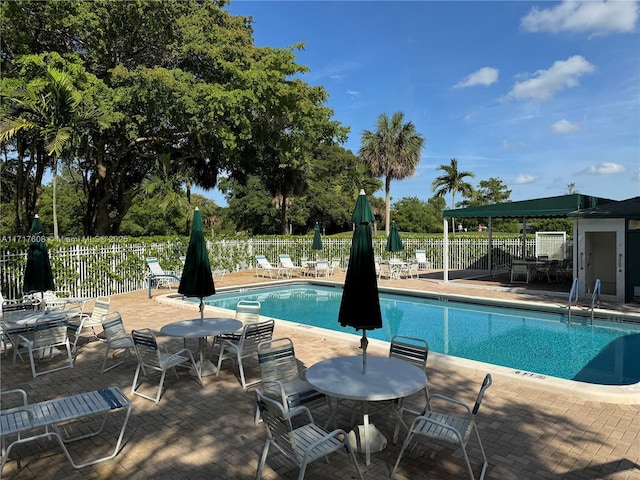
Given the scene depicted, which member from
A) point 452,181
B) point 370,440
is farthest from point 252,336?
point 452,181

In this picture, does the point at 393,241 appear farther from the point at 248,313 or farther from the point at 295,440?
the point at 295,440

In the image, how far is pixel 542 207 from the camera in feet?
46.1

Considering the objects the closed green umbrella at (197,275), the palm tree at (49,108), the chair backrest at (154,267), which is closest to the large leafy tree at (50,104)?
the palm tree at (49,108)

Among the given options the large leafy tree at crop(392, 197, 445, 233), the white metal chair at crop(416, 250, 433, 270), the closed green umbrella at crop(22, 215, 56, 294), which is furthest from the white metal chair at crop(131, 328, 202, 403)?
the large leafy tree at crop(392, 197, 445, 233)

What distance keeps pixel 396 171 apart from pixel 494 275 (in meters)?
13.5

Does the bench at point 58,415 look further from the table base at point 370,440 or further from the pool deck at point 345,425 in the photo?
the table base at point 370,440

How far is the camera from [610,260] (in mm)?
13781

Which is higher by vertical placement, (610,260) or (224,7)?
(224,7)

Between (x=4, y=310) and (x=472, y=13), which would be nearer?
(x=4, y=310)

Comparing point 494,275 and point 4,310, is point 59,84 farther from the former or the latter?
point 494,275

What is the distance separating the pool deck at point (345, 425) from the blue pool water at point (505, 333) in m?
2.09

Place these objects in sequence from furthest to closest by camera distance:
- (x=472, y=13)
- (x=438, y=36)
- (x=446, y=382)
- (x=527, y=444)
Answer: (x=438, y=36), (x=472, y=13), (x=446, y=382), (x=527, y=444)

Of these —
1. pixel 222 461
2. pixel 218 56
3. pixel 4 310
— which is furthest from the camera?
pixel 218 56

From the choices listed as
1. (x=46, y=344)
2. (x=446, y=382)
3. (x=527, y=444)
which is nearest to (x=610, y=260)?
(x=446, y=382)
